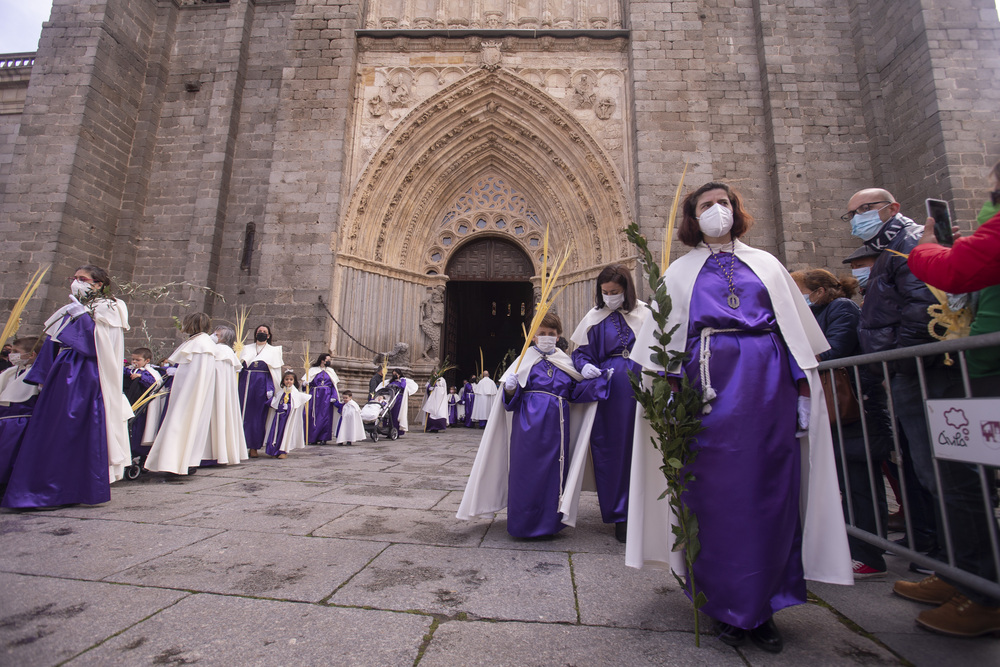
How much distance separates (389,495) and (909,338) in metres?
3.67

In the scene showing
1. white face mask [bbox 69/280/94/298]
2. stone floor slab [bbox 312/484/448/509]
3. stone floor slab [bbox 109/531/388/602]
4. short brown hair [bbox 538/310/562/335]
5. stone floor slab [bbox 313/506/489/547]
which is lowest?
stone floor slab [bbox 109/531/388/602]

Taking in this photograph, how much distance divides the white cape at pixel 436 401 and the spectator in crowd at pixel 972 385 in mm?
9410

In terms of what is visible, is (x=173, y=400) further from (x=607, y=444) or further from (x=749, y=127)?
(x=749, y=127)

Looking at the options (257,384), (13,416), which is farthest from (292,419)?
(13,416)

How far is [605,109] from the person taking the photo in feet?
35.2

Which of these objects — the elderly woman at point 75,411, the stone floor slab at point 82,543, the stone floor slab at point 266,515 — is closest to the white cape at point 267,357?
the elderly woman at point 75,411

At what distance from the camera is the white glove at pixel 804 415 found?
1957mm

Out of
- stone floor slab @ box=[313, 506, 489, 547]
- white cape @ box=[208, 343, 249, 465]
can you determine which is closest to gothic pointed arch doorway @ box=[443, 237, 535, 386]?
white cape @ box=[208, 343, 249, 465]

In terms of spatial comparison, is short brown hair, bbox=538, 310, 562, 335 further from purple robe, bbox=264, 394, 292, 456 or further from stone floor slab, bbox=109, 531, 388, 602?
purple robe, bbox=264, 394, 292, 456

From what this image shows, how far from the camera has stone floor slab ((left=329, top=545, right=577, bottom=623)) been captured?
6.48 ft

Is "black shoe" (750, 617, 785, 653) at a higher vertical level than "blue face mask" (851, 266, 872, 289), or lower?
lower

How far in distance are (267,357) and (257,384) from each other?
42 cm

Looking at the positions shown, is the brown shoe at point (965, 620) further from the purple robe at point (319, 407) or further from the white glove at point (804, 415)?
the purple robe at point (319, 407)

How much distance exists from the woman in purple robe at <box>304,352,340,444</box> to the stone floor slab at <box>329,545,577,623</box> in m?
6.19
